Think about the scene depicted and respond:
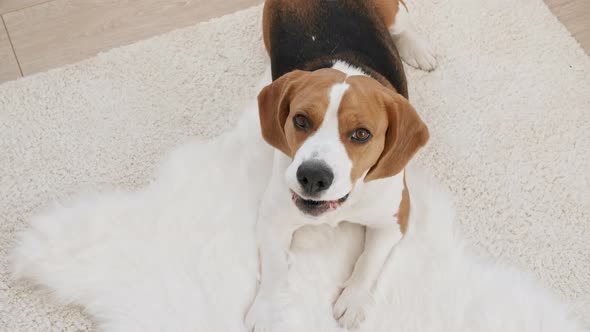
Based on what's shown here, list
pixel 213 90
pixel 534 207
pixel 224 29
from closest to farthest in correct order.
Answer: pixel 534 207 → pixel 213 90 → pixel 224 29

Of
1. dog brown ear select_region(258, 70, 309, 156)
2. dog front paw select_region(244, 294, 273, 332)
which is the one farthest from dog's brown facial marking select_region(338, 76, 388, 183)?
dog front paw select_region(244, 294, 273, 332)

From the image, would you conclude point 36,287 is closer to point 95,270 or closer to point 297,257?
point 95,270

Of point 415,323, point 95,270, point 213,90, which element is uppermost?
point 213,90

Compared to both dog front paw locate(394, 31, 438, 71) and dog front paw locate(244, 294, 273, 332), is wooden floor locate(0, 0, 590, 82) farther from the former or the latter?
dog front paw locate(244, 294, 273, 332)

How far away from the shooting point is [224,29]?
331 centimetres

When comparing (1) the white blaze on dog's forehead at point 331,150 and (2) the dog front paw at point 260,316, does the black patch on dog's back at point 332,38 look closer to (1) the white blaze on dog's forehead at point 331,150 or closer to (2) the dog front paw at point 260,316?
(1) the white blaze on dog's forehead at point 331,150

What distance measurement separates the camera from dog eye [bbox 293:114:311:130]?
6.48 ft

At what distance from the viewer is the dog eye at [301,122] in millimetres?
1974

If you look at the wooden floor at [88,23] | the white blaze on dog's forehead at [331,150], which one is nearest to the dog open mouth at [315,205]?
the white blaze on dog's forehead at [331,150]

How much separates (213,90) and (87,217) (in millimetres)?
928

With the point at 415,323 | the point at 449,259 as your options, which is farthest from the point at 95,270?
the point at 449,259

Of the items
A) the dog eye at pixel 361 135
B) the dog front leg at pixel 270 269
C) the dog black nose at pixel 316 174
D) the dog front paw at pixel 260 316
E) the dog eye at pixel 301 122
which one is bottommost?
the dog front paw at pixel 260 316

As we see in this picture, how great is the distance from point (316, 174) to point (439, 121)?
132 cm

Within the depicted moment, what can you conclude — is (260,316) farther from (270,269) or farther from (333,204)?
(333,204)
